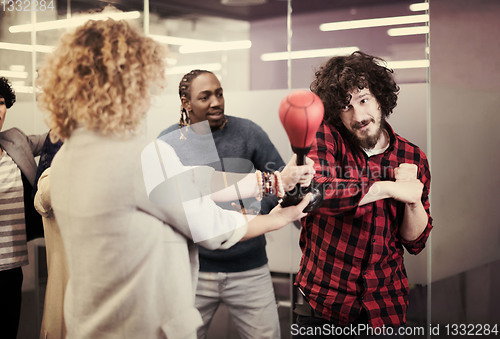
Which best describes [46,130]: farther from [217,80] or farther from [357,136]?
[357,136]

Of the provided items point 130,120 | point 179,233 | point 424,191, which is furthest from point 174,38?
point 424,191

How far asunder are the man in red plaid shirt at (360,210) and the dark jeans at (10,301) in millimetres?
1575

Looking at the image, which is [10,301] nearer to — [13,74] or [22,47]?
[13,74]

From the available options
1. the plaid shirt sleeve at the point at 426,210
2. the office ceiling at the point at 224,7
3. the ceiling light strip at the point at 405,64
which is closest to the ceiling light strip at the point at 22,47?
the office ceiling at the point at 224,7

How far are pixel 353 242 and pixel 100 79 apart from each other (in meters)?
1.17

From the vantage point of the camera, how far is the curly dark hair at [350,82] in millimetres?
1927

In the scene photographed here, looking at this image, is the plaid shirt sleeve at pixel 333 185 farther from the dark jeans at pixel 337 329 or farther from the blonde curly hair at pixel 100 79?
the blonde curly hair at pixel 100 79

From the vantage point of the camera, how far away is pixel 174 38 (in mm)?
2373

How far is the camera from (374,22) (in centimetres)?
218

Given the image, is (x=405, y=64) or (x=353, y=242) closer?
(x=353, y=242)

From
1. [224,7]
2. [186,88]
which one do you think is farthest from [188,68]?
[224,7]

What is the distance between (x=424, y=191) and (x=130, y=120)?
50.5 inches

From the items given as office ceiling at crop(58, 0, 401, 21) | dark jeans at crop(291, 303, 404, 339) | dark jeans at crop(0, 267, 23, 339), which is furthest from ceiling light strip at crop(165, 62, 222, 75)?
dark jeans at crop(0, 267, 23, 339)

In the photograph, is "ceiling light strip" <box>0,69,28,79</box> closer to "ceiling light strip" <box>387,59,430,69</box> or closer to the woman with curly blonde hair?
the woman with curly blonde hair
